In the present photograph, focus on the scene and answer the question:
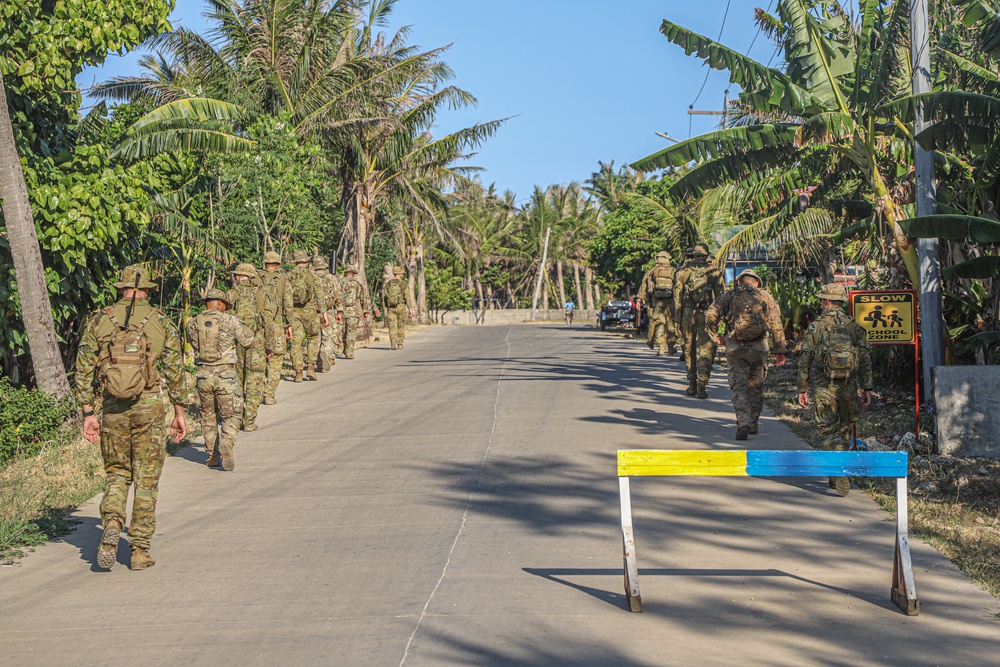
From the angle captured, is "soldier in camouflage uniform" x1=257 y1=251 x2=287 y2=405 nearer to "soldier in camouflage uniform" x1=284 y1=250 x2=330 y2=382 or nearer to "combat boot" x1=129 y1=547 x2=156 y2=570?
"soldier in camouflage uniform" x1=284 y1=250 x2=330 y2=382

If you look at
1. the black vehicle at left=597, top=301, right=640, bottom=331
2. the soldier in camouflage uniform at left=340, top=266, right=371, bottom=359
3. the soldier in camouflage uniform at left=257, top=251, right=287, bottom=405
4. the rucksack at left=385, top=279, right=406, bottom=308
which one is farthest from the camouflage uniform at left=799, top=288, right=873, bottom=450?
the black vehicle at left=597, top=301, right=640, bottom=331

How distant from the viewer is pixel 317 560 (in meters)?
8.26

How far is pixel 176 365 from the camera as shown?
9008mm

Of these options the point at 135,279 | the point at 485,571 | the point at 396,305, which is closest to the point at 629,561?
the point at 485,571

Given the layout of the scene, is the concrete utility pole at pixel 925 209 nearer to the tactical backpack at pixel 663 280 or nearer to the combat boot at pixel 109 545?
the combat boot at pixel 109 545

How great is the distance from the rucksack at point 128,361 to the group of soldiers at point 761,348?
606 centimetres

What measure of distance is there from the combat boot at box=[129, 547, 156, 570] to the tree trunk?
20.6 feet

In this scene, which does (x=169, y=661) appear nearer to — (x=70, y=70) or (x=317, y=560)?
(x=317, y=560)

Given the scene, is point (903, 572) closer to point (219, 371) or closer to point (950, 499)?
point (950, 499)

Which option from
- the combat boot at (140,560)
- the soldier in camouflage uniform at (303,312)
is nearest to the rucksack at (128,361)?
the combat boot at (140,560)

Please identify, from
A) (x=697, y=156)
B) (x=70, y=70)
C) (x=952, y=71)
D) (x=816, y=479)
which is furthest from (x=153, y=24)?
(x=952, y=71)

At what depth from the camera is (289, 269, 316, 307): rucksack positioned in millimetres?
18938

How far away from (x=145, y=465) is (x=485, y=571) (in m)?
2.77

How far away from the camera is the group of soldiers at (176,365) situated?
8.29m
